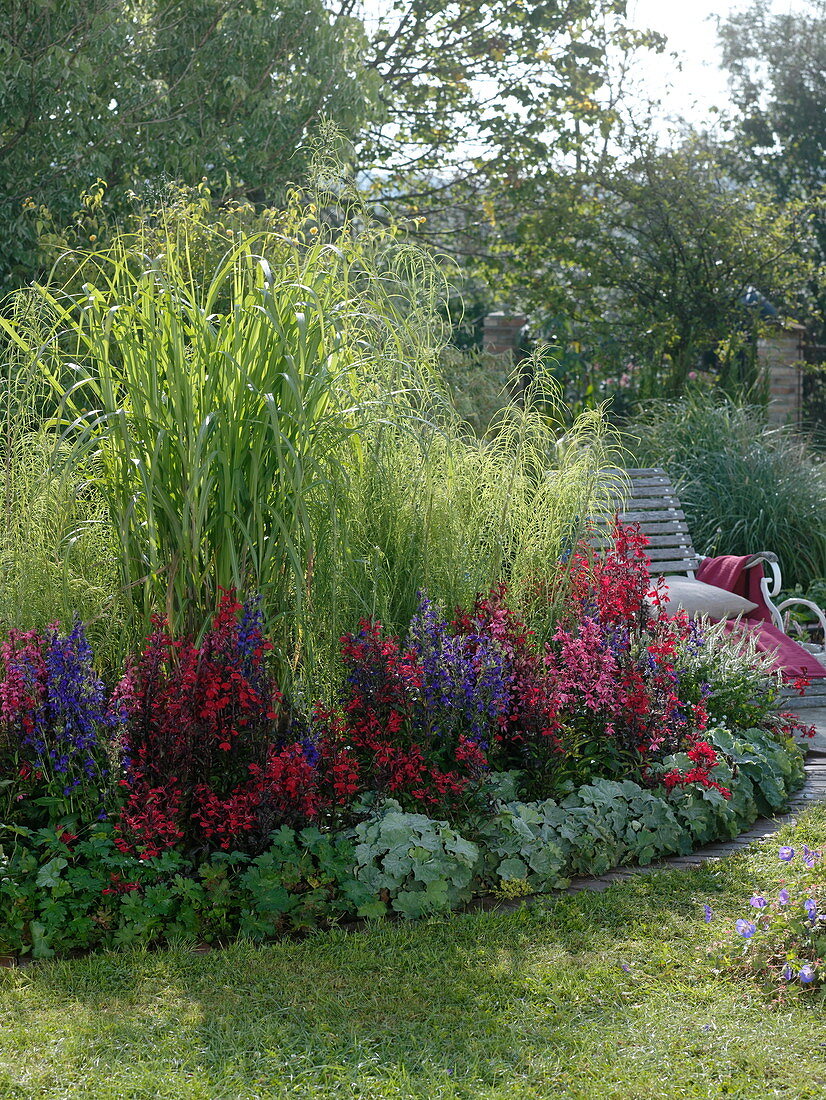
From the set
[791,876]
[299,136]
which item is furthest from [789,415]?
[791,876]

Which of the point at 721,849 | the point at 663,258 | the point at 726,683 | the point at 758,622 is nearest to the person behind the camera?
the point at 721,849

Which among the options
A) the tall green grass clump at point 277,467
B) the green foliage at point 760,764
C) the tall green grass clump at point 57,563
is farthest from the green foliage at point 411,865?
the green foliage at point 760,764

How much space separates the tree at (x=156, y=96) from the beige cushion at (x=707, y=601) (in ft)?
13.0

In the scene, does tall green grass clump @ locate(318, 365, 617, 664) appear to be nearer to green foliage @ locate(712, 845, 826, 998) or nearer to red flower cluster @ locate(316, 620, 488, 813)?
red flower cluster @ locate(316, 620, 488, 813)

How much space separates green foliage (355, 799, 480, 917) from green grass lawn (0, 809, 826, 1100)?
96mm

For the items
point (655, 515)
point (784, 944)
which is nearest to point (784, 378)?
point (655, 515)

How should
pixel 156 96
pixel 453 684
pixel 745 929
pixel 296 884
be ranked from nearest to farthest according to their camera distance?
pixel 745 929 < pixel 296 884 < pixel 453 684 < pixel 156 96

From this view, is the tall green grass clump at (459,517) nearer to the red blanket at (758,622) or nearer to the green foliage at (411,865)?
the green foliage at (411,865)

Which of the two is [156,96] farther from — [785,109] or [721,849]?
[785,109]

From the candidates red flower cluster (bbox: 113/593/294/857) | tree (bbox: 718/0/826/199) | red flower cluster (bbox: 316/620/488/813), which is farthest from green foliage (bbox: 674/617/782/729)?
tree (bbox: 718/0/826/199)

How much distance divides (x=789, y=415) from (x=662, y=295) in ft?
6.78

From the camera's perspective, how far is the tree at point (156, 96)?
7.04 meters

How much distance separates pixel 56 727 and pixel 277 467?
103 cm

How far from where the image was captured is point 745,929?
2672 millimetres
